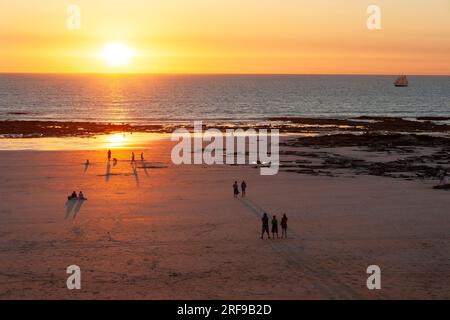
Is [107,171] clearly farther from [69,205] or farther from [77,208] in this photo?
[77,208]

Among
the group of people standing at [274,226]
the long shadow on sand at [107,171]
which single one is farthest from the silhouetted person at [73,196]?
the group of people standing at [274,226]

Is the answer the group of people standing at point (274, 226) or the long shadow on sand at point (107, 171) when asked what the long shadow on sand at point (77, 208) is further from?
the group of people standing at point (274, 226)

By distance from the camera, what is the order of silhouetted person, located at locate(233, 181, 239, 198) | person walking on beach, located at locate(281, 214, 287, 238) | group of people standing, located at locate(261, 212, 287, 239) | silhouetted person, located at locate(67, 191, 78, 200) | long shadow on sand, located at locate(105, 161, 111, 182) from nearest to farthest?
1. group of people standing, located at locate(261, 212, 287, 239)
2. person walking on beach, located at locate(281, 214, 287, 238)
3. silhouetted person, located at locate(67, 191, 78, 200)
4. silhouetted person, located at locate(233, 181, 239, 198)
5. long shadow on sand, located at locate(105, 161, 111, 182)

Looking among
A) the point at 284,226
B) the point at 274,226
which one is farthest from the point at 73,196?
the point at 284,226

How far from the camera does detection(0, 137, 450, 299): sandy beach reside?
18344 millimetres

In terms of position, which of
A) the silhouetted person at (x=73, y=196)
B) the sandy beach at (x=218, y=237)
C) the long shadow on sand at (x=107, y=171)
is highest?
the long shadow on sand at (x=107, y=171)

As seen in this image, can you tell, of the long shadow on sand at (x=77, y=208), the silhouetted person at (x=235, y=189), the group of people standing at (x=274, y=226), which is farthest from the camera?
the silhouetted person at (x=235, y=189)

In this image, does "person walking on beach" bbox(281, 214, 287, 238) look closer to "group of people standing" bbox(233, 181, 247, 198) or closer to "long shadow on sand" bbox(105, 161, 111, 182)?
"group of people standing" bbox(233, 181, 247, 198)

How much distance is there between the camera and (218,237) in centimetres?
2381

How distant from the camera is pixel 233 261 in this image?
68.2 ft

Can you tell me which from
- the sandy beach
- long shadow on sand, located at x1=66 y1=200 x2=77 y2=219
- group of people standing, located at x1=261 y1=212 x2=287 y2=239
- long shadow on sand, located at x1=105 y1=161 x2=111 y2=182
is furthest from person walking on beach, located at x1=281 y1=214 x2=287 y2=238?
long shadow on sand, located at x1=105 y1=161 x2=111 y2=182

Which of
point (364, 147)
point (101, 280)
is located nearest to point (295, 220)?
point (101, 280)

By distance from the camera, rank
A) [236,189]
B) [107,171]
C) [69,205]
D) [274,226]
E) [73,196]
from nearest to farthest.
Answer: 1. [274,226]
2. [69,205]
3. [73,196]
4. [236,189]
5. [107,171]

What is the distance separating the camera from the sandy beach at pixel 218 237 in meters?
18.3
